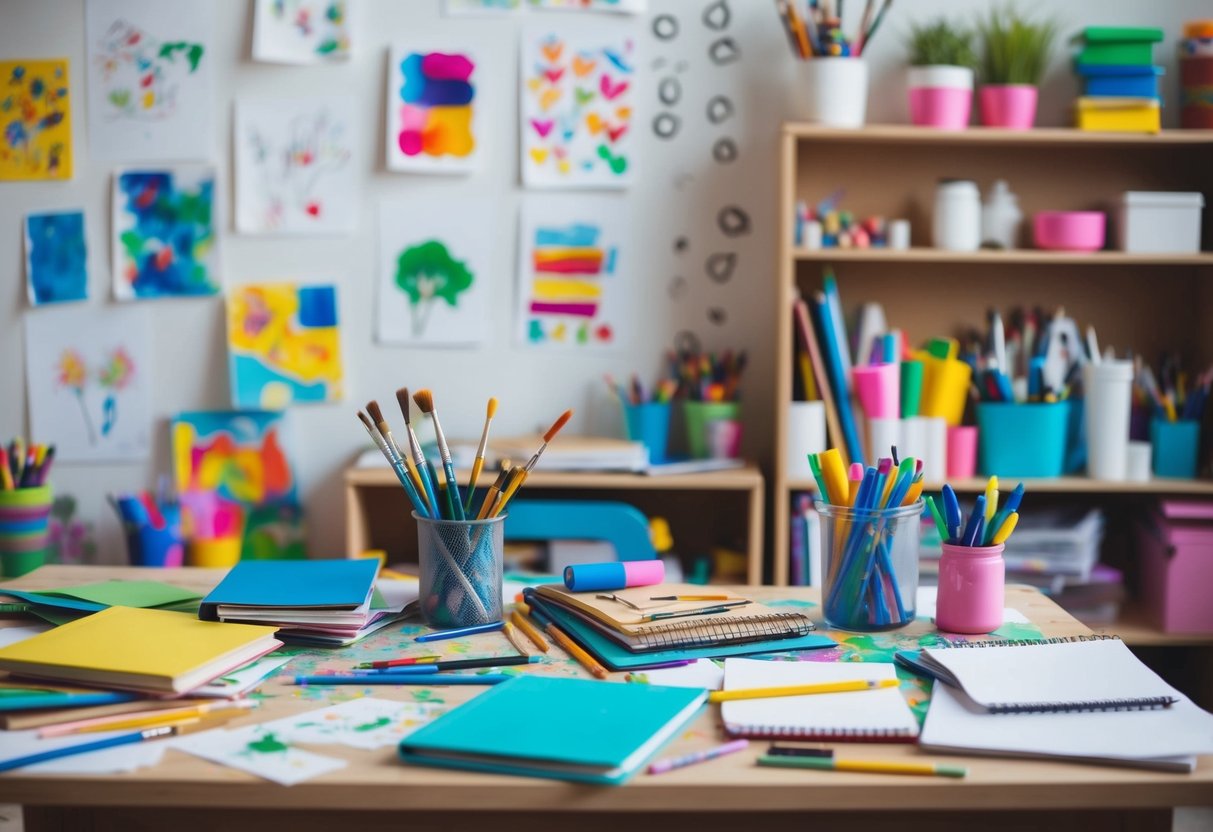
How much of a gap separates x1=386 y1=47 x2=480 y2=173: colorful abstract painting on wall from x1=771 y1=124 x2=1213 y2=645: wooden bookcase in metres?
0.76

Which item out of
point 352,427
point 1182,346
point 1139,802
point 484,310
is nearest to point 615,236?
point 484,310

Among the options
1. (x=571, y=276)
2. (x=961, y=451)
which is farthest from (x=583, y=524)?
(x=961, y=451)

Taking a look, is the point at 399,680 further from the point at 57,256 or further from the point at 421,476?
the point at 57,256

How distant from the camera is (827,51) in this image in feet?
8.18

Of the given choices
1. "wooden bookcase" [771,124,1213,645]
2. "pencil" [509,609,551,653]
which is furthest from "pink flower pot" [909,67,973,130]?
"pencil" [509,609,551,653]

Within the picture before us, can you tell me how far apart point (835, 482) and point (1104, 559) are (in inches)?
67.8

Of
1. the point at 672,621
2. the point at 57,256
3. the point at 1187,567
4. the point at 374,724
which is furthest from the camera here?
the point at 57,256

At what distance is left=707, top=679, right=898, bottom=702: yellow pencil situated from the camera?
1121 millimetres

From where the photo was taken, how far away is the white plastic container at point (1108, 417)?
243 cm

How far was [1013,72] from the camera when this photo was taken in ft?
8.34

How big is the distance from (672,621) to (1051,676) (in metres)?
0.38

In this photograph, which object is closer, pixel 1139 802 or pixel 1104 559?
pixel 1139 802

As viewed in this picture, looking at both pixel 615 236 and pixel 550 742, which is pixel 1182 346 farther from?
pixel 550 742

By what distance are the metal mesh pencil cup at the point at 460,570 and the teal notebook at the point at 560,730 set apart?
0.22m
